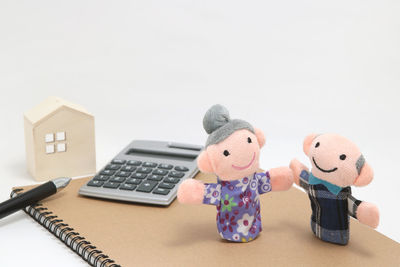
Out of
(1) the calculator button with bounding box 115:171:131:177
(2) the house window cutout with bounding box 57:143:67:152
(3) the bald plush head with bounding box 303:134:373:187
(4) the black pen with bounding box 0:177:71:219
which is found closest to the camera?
(3) the bald plush head with bounding box 303:134:373:187

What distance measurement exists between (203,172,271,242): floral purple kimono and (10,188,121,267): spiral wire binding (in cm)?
17

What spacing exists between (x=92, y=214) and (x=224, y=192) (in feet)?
0.88

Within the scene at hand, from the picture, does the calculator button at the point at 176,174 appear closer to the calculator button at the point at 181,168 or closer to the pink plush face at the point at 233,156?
the calculator button at the point at 181,168

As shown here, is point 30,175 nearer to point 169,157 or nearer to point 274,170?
point 169,157

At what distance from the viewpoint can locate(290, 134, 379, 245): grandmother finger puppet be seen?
805 millimetres

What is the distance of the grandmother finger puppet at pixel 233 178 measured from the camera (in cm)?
83

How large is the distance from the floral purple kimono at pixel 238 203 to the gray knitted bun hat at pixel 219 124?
72mm

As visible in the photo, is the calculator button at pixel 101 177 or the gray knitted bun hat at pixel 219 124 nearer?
the gray knitted bun hat at pixel 219 124

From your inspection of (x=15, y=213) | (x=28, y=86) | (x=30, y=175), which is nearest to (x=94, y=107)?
(x=28, y=86)

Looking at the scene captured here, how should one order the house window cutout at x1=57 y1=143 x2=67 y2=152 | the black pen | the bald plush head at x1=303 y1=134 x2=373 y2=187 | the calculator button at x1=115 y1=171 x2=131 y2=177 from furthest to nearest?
the house window cutout at x1=57 y1=143 x2=67 y2=152 < the calculator button at x1=115 y1=171 x2=131 y2=177 < the black pen < the bald plush head at x1=303 y1=134 x2=373 y2=187

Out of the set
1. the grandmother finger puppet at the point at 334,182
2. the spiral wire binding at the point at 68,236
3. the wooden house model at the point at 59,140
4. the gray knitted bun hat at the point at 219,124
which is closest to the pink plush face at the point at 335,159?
the grandmother finger puppet at the point at 334,182

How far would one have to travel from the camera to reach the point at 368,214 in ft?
2.69

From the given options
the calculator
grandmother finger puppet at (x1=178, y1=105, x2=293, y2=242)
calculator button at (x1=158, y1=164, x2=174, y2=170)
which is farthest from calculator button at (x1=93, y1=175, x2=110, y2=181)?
grandmother finger puppet at (x1=178, y1=105, x2=293, y2=242)

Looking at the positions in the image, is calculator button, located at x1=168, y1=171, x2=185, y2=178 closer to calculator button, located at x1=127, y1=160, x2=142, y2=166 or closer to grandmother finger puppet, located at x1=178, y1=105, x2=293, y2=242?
calculator button, located at x1=127, y1=160, x2=142, y2=166
